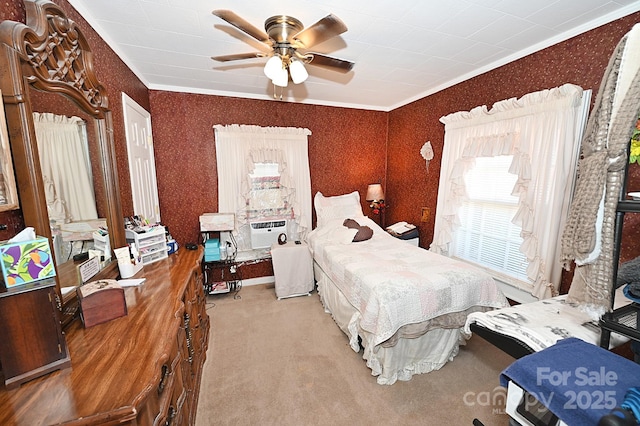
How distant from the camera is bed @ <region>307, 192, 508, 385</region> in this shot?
191 cm

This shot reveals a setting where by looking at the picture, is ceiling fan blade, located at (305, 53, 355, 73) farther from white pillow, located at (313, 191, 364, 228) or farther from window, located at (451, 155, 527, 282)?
white pillow, located at (313, 191, 364, 228)

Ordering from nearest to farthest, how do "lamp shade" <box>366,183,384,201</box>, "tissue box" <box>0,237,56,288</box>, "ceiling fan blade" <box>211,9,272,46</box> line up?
"tissue box" <box>0,237,56,288</box> < "ceiling fan blade" <box>211,9,272,46</box> < "lamp shade" <box>366,183,384,201</box>

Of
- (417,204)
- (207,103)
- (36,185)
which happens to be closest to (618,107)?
(36,185)

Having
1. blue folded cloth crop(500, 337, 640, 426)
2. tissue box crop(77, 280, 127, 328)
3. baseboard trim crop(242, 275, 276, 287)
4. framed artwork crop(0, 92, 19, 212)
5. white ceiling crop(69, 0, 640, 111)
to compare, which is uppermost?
white ceiling crop(69, 0, 640, 111)

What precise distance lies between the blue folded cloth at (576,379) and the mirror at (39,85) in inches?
73.1

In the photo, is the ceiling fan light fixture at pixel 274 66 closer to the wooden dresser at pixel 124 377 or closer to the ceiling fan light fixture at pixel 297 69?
the ceiling fan light fixture at pixel 297 69

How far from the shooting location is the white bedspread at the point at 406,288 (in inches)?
74.5

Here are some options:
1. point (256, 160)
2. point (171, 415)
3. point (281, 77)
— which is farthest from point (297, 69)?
point (171, 415)

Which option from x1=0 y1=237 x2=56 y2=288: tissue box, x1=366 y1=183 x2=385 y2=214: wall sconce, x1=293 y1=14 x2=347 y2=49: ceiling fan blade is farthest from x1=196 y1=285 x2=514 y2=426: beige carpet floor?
x1=293 y1=14 x2=347 y2=49: ceiling fan blade

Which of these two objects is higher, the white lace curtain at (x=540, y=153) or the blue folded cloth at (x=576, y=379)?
the white lace curtain at (x=540, y=153)

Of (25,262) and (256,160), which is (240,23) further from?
(256,160)

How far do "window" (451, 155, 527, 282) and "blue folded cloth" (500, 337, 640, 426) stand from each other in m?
1.67

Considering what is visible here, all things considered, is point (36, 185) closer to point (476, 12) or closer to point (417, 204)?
point (476, 12)

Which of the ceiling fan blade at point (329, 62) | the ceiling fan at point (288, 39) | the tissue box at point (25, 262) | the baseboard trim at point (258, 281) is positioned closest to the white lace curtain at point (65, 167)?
the tissue box at point (25, 262)
